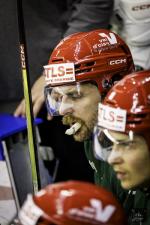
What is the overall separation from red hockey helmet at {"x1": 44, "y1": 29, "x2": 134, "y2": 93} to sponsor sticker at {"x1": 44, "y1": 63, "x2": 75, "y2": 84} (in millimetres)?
13

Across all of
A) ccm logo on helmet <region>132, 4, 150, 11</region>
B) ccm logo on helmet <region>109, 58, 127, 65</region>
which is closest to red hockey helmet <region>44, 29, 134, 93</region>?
ccm logo on helmet <region>109, 58, 127, 65</region>

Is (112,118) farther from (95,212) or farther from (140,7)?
(140,7)

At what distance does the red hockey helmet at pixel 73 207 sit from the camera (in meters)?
1.06

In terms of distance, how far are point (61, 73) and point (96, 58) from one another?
107 mm

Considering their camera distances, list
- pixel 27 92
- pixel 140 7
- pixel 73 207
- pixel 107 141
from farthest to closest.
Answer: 1. pixel 140 7
2. pixel 27 92
3. pixel 107 141
4. pixel 73 207

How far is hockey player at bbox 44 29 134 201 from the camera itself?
1.56m

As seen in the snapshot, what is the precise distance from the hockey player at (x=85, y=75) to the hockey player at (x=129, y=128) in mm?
238

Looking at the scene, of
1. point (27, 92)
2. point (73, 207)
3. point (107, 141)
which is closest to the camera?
point (73, 207)

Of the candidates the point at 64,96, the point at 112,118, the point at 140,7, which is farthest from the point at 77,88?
the point at 140,7

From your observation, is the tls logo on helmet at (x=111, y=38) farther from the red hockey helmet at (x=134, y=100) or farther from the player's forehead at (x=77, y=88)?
the red hockey helmet at (x=134, y=100)

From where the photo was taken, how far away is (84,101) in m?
1.59

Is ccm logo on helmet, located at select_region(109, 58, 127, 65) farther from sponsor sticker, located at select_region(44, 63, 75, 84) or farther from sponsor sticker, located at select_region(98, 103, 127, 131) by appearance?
sponsor sticker, located at select_region(98, 103, 127, 131)

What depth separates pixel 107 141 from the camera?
4.49 ft

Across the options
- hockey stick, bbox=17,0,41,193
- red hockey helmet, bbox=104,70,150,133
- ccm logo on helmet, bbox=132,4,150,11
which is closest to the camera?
red hockey helmet, bbox=104,70,150,133
